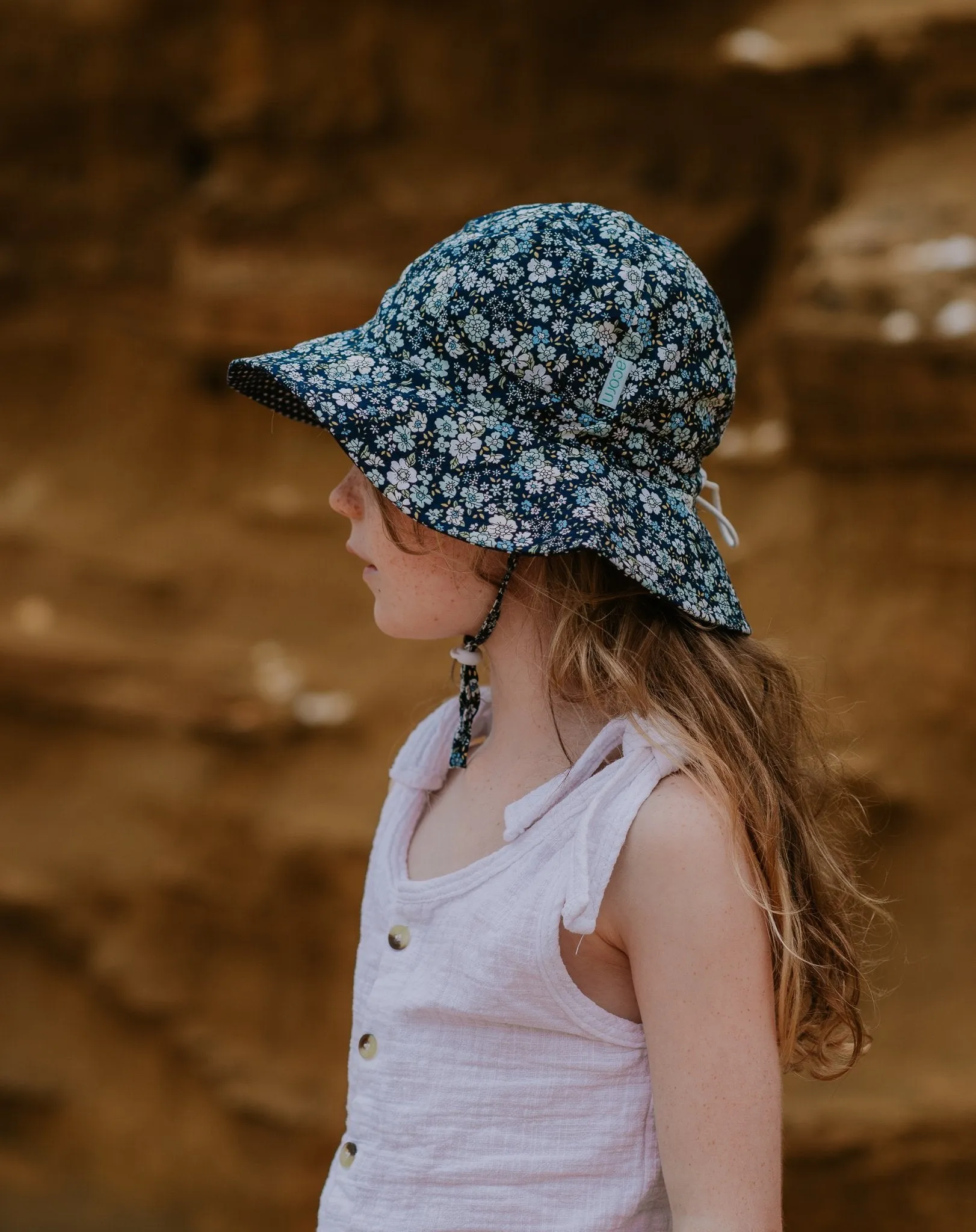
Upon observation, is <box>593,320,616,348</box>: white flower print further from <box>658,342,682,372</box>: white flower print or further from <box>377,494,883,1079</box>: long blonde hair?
<box>377,494,883,1079</box>: long blonde hair

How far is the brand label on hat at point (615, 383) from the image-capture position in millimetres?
1104

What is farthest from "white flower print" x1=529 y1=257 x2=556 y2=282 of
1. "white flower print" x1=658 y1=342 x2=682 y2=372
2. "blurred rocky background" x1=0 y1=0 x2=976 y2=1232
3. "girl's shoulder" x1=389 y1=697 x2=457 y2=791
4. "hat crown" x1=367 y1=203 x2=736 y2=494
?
"blurred rocky background" x1=0 y1=0 x2=976 y2=1232

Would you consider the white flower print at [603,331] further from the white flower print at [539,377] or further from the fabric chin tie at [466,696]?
the fabric chin tie at [466,696]

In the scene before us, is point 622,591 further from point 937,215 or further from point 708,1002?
point 937,215

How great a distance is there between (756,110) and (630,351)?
6.66ft

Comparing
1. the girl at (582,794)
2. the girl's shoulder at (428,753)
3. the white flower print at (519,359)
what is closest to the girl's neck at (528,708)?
the girl at (582,794)

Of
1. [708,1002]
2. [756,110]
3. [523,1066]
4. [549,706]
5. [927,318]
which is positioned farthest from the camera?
[756,110]

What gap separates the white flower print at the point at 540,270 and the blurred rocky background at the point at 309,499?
5.85 ft

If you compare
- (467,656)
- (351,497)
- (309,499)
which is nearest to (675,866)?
(467,656)

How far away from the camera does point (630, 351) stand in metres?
1.11

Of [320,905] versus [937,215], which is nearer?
[937,215]

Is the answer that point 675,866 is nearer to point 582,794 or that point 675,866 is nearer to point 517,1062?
point 582,794

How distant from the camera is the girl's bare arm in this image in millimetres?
976

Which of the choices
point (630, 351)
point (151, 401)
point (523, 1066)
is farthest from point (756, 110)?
point (523, 1066)
